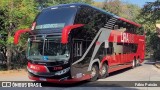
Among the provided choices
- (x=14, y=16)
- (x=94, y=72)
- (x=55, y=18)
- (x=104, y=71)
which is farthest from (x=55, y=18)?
(x=14, y=16)

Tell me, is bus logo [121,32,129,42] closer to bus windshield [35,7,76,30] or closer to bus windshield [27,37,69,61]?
bus windshield [35,7,76,30]

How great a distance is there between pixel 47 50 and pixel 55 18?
163cm

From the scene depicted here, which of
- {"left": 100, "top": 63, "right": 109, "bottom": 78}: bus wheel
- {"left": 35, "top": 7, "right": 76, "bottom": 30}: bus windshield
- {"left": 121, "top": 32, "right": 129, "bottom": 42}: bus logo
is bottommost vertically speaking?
{"left": 100, "top": 63, "right": 109, "bottom": 78}: bus wheel

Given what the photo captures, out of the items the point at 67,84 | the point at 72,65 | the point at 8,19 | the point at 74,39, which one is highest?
the point at 8,19

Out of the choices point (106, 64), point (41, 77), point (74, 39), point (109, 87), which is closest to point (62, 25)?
point (74, 39)

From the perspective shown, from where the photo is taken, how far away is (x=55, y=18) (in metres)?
13.2

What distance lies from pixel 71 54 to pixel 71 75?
2.99ft

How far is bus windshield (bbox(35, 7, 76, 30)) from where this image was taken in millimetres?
12836

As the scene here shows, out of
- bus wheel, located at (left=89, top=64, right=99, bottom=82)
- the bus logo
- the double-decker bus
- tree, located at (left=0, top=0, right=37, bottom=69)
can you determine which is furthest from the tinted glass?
tree, located at (left=0, top=0, right=37, bottom=69)

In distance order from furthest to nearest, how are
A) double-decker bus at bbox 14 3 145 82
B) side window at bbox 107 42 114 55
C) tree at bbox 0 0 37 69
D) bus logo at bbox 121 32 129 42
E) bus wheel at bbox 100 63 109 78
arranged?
1. tree at bbox 0 0 37 69
2. bus logo at bbox 121 32 129 42
3. side window at bbox 107 42 114 55
4. bus wheel at bbox 100 63 109 78
5. double-decker bus at bbox 14 3 145 82

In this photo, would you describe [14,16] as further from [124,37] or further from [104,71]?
[104,71]

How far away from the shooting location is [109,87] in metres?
12.8

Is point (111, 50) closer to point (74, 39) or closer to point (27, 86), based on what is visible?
point (74, 39)

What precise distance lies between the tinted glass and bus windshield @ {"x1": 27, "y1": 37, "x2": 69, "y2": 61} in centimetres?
74
